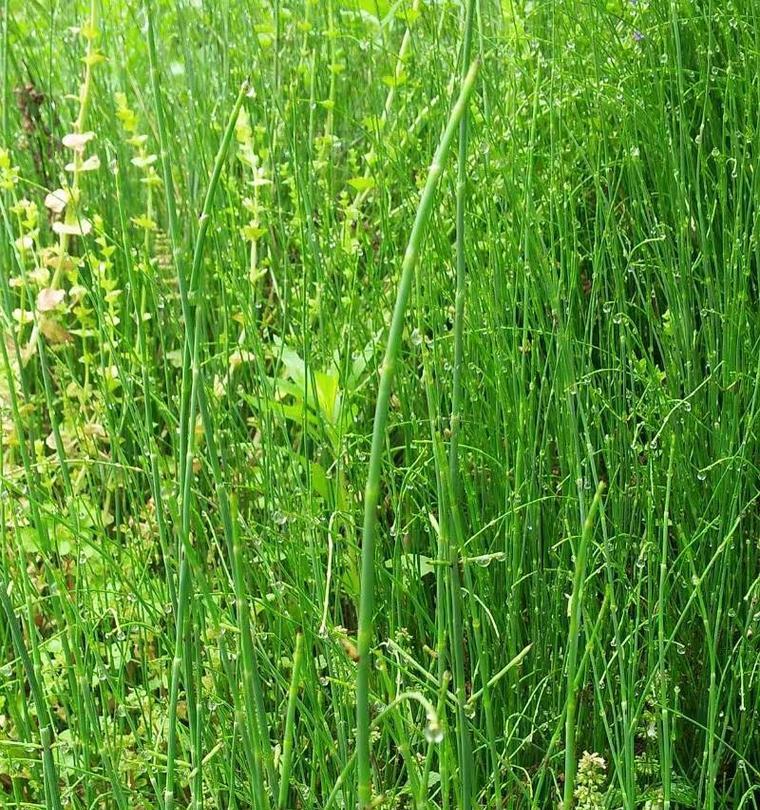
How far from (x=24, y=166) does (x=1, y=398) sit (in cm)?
67

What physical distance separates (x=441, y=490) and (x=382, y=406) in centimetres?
22

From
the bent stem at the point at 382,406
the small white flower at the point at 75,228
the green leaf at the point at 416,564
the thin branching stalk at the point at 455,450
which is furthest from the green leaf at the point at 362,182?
the bent stem at the point at 382,406

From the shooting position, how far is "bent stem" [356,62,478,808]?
68 cm

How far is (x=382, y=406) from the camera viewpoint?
72 centimetres

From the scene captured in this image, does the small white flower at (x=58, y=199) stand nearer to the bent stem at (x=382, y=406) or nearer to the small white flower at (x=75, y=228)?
the small white flower at (x=75, y=228)

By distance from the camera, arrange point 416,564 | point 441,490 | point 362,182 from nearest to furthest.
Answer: point 441,490, point 416,564, point 362,182

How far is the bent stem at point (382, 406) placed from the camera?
26.7 inches

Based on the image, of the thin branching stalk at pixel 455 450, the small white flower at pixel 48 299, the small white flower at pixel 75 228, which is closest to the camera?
the thin branching stalk at pixel 455 450

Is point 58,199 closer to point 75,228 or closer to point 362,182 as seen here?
point 75,228

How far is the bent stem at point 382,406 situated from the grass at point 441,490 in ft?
0.15

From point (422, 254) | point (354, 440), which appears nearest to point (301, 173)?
point (422, 254)

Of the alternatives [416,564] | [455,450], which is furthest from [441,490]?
[416,564]

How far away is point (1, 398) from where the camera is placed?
1.78m

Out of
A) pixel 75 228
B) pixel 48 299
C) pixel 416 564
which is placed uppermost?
pixel 75 228
